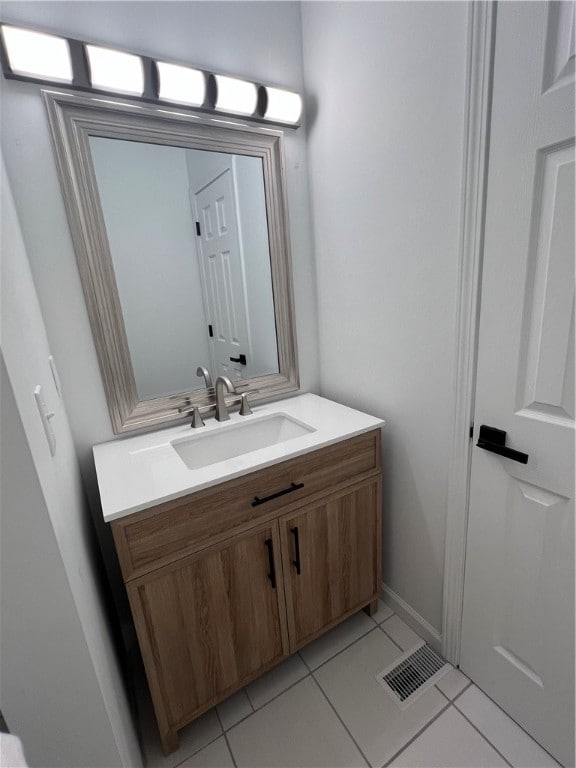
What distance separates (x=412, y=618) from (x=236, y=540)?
893mm

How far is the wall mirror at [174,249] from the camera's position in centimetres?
112

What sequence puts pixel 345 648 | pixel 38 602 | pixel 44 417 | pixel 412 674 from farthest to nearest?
1. pixel 345 648
2. pixel 412 674
3. pixel 44 417
4. pixel 38 602

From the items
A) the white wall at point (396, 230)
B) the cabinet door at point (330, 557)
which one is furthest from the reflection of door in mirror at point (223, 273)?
the cabinet door at point (330, 557)

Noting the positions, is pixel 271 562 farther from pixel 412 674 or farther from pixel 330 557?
pixel 412 674

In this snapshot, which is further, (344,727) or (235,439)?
(235,439)

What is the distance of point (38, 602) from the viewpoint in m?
0.60

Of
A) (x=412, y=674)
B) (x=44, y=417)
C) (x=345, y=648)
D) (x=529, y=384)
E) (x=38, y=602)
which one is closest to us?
(x=38, y=602)

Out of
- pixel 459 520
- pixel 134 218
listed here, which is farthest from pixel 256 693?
pixel 134 218

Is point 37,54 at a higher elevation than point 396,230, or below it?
higher

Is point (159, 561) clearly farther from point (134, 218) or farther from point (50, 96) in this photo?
point (50, 96)

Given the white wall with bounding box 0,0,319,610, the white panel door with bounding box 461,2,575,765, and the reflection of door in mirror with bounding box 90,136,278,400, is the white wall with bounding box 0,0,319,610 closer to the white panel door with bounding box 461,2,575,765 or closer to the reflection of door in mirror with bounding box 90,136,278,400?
the reflection of door in mirror with bounding box 90,136,278,400

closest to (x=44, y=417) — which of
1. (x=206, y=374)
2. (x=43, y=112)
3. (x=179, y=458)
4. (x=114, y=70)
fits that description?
(x=179, y=458)

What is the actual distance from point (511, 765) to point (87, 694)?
1.17 m

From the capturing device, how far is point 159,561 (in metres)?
0.95
